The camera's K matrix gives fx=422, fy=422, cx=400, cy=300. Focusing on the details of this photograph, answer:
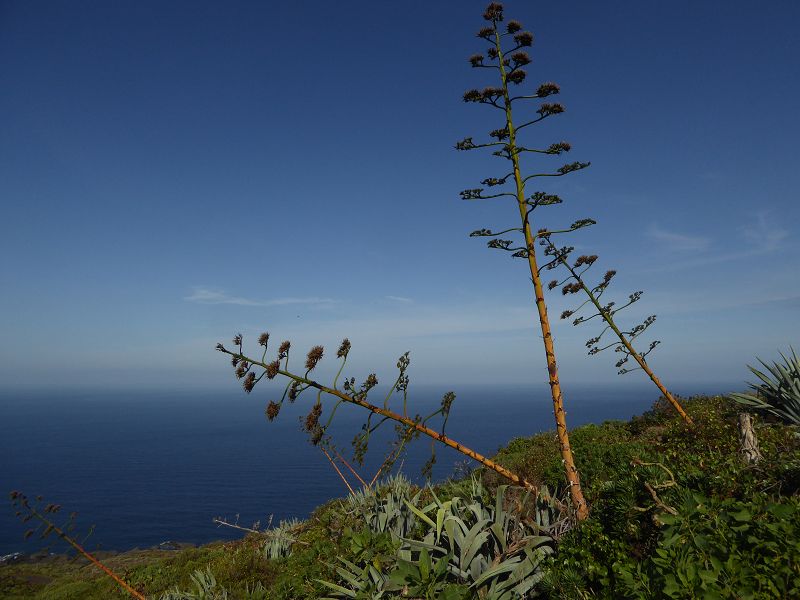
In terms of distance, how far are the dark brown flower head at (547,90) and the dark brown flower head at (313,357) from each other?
198 inches

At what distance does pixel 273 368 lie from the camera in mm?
4988

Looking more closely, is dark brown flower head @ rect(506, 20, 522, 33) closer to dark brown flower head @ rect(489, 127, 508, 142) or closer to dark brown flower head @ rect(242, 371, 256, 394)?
dark brown flower head @ rect(489, 127, 508, 142)

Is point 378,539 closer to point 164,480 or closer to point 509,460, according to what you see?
point 509,460

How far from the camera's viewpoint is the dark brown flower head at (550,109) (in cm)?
629

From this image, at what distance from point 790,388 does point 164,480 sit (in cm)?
16464

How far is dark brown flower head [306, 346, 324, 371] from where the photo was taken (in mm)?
4984

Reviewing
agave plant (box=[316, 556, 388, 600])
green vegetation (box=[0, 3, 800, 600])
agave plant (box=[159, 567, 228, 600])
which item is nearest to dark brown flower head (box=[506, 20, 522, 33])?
green vegetation (box=[0, 3, 800, 600])

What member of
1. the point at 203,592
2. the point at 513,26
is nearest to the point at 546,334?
the point at 513,26

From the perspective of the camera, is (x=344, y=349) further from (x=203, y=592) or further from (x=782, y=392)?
(x=782, y=392)

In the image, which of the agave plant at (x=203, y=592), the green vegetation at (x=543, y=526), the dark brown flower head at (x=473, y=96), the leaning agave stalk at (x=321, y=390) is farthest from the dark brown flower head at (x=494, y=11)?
the agave plant at (x=203, y=592)

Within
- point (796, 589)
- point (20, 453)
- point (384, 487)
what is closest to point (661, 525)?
point (796, 589)

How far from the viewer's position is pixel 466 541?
4.89 m

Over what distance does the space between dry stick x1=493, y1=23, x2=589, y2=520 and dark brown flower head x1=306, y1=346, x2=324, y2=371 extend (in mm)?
3269

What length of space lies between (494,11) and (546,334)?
5.02 m
